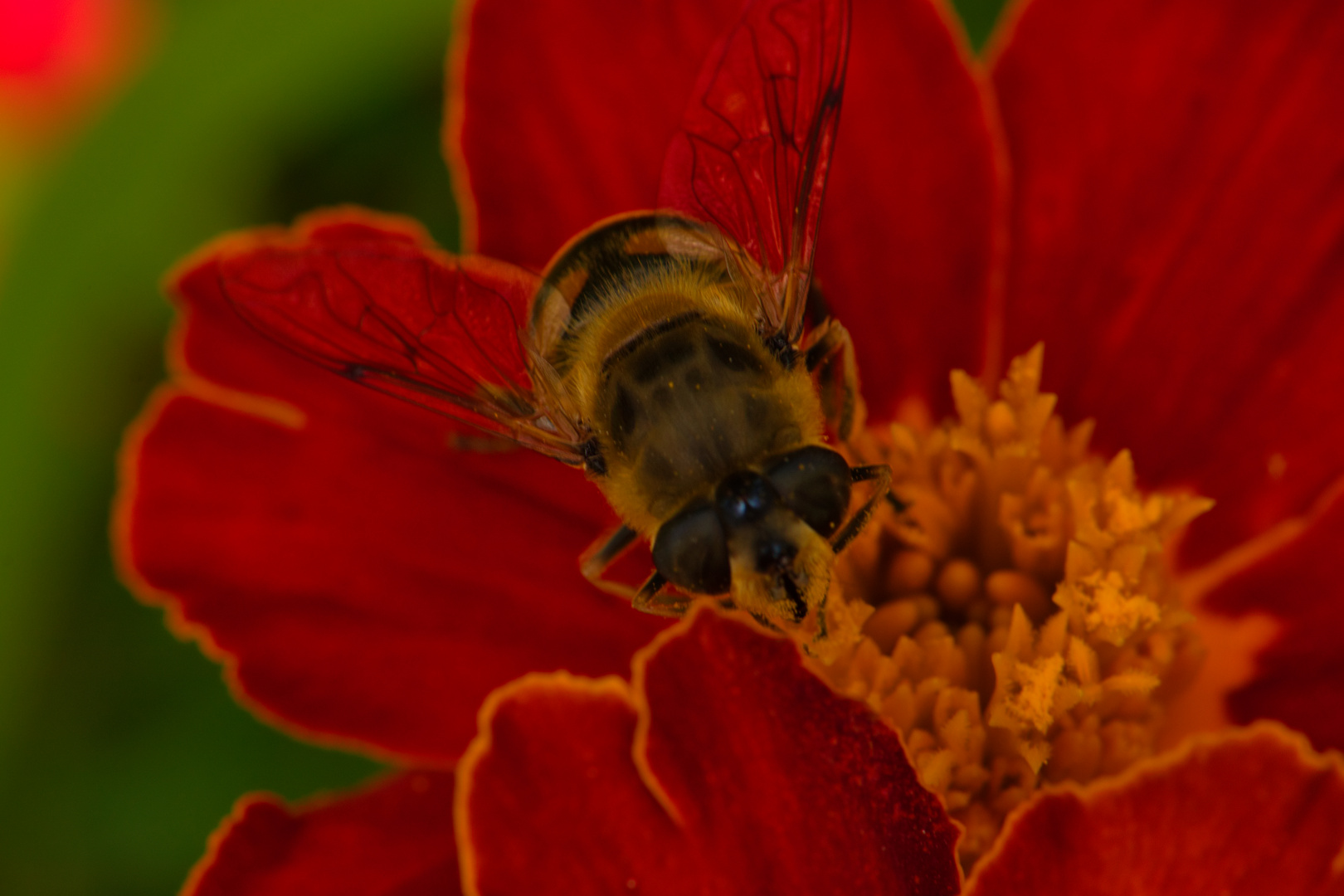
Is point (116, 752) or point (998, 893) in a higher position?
point (998, 893)

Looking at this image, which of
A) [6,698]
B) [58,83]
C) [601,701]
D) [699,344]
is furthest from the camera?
[58,83]

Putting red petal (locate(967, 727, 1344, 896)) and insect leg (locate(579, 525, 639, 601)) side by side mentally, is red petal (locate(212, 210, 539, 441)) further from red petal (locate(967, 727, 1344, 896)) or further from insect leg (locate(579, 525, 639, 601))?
red petal (locate(967, 727, 1344, 896))

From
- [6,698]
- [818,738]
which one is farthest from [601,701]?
[6,698]

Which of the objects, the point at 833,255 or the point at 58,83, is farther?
the point at 58,83

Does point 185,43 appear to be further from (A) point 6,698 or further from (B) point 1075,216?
(B) point 1075,216

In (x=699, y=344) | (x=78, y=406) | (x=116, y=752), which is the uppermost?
(x=699, y=344)

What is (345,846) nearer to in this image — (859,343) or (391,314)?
(391,314)
